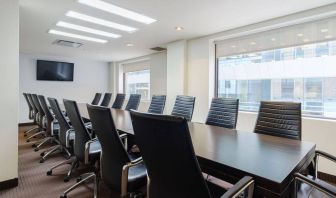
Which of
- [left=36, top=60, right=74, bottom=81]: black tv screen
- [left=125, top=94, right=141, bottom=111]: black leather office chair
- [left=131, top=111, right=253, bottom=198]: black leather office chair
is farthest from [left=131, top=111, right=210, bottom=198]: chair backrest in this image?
[left=36, top=60, right=74, bottom=81]: black tv screen

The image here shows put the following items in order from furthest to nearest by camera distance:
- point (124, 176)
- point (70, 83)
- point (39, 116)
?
point (70, 83), point (39, 116), point (124, 176)

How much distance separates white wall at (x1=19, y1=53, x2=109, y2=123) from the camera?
6.44 meters

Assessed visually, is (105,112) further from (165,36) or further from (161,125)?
(165,36)

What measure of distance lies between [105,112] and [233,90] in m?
3.34

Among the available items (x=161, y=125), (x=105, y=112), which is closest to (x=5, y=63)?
(x=105, y=112)

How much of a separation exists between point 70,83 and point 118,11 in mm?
5189

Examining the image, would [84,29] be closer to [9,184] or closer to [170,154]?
[9,184]

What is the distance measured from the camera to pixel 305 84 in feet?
10.3

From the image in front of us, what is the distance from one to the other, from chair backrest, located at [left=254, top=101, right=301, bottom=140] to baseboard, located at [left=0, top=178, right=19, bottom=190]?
9.11 feet

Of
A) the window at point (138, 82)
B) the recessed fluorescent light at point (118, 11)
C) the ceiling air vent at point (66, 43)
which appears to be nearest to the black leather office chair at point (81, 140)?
the recessed fluorescent light at point (118, 11)

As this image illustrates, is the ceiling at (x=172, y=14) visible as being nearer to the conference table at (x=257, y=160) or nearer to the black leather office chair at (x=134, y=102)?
the black leather office chair at (x=134, y=102)

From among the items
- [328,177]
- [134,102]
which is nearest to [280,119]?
[328,177]

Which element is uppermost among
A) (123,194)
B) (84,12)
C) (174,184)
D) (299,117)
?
(84,12)

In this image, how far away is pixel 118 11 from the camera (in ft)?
9.93
